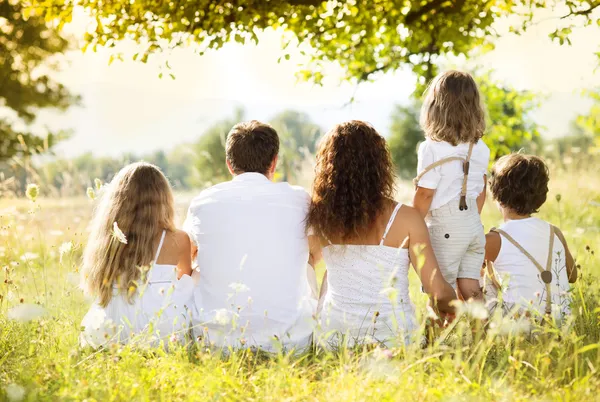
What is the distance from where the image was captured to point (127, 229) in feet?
13.1

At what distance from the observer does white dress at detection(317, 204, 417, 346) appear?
3.83 meters

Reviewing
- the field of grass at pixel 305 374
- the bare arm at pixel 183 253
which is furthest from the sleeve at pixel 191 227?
the field of grass at pixel 305 374

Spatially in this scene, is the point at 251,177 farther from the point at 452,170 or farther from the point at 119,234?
the point at 452,170

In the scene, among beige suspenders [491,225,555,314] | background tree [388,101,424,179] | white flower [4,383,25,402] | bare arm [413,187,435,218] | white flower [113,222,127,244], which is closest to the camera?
white flower [4,383,25,402]

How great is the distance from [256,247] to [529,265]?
168 centimetres

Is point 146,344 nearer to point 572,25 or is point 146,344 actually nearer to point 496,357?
point 496,357

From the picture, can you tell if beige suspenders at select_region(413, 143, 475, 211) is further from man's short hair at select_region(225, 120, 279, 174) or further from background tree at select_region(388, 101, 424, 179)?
background tree at select_region(388, 101, 424, 179)

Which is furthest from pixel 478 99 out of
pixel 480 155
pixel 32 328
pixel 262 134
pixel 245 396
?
pixel 32 328

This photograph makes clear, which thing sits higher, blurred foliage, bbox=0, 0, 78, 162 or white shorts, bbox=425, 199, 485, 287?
blurred foliage, bbox=0, 0, 78, 162

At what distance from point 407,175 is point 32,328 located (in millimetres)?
36640

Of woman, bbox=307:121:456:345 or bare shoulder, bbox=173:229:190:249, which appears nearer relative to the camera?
woman, bbox=307:121:456:345

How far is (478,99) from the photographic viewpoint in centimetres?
418

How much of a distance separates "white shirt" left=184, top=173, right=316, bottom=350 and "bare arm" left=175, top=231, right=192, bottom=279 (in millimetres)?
166

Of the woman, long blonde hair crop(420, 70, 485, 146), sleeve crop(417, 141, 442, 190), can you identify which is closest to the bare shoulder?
the woman
